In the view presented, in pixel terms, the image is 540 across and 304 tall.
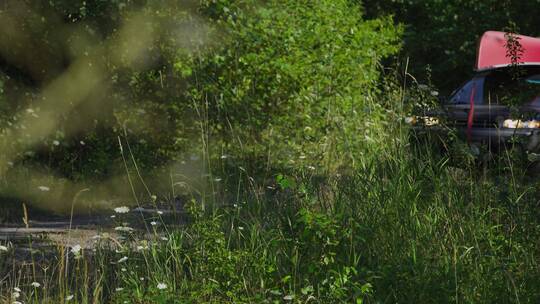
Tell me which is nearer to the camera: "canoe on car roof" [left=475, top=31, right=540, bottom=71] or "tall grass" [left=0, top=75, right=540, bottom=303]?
"tall grass" [left=0, top=75, right=540, bottom=303]

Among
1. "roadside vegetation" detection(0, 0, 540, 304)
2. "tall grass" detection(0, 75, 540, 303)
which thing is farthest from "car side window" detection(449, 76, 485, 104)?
"tall grass" detection(0, 75, 540, 303)

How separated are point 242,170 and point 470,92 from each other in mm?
3835

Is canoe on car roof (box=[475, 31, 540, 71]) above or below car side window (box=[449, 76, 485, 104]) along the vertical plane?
above

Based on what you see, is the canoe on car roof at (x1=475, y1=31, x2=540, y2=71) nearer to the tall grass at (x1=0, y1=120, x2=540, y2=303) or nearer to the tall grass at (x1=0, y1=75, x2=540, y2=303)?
the tall grass at (x1=0, y1=75, x2=540, y2=303)

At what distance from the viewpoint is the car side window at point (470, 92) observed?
1109 centimetres

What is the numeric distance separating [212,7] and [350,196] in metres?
5.33

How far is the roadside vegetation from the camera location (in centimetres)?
536

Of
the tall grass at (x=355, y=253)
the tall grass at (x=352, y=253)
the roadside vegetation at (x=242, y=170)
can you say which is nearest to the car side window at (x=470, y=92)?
the roadside vegetation at (x=242, y=170)

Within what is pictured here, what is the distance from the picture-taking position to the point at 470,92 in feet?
37.3

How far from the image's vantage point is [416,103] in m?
6.88

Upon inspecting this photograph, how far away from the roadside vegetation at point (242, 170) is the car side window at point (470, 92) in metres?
0.93

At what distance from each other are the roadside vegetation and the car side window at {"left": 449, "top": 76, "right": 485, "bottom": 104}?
0.93 meters

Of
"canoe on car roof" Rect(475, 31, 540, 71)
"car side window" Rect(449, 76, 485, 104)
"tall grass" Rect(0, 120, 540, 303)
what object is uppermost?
"canoe on car roof" Rect(475, 31, 540, 71)

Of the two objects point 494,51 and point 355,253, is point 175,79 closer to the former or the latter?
point 494,51
